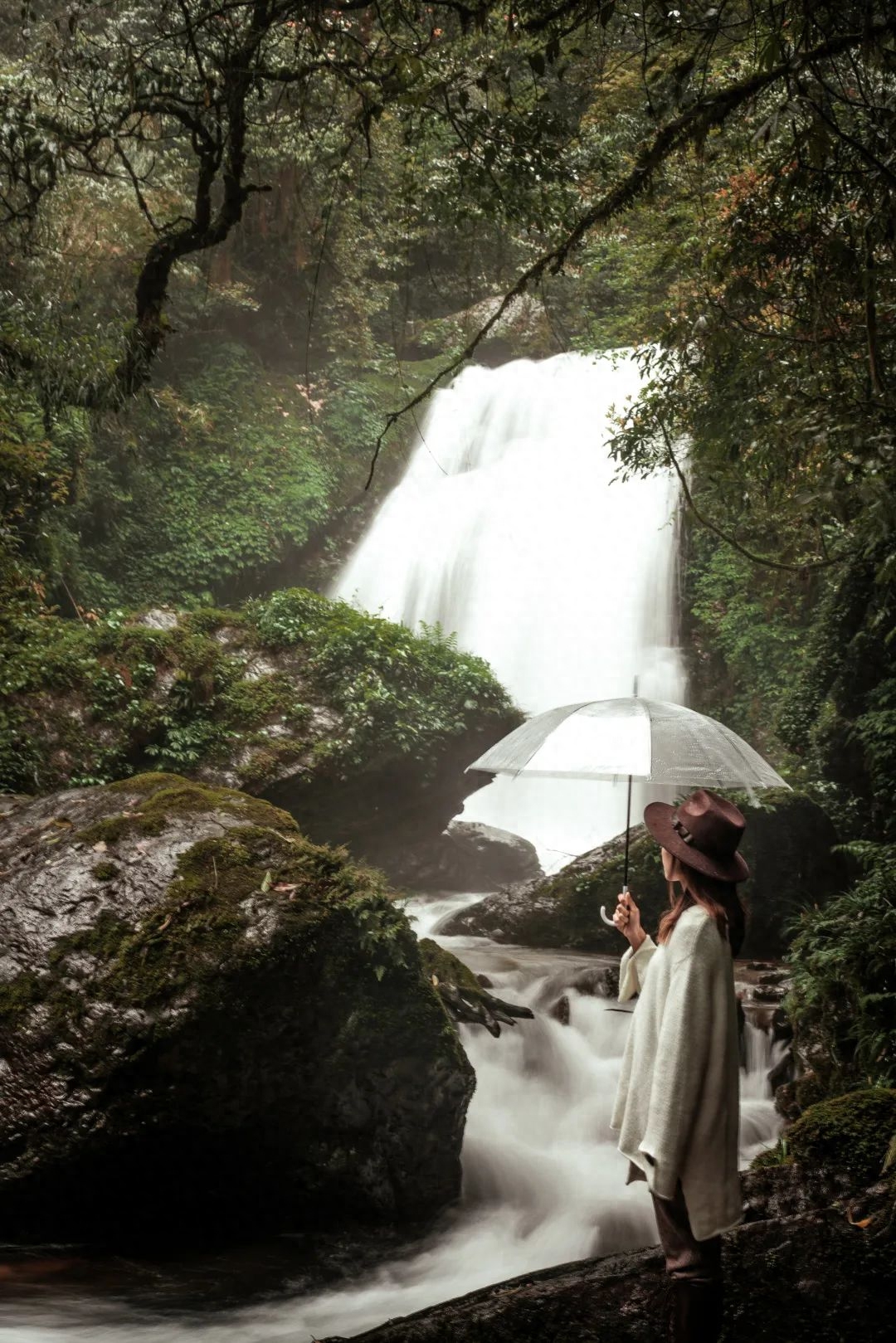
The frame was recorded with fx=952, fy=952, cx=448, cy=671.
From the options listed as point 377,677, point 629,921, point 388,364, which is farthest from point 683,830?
point 388,364

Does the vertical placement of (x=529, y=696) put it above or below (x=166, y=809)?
above

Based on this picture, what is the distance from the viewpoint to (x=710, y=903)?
9.48ft

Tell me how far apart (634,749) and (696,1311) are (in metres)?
1.98

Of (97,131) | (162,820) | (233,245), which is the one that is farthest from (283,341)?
(162,820)

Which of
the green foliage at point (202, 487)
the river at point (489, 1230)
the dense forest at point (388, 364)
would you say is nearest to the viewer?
the river at point (489, 1230)

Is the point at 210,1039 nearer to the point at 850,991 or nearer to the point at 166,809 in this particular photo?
the point at 166,809

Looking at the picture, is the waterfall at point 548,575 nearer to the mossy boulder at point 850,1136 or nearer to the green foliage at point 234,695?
the green foliage at point 234,695

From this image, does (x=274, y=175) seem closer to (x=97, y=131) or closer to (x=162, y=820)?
(x=97, y=131)

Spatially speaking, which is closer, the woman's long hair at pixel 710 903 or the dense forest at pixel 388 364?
the woman's long hair at pixel 710 903

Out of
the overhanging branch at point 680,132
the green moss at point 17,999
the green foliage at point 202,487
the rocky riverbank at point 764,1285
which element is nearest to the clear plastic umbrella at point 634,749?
the overhanging branch at point 680,132

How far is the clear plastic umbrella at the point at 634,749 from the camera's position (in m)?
4.00

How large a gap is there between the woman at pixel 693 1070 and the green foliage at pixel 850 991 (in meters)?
2.85

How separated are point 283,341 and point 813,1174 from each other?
19410 mm

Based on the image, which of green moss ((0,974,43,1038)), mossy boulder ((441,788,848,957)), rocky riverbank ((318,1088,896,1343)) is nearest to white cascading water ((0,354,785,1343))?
mossy boulder ((441,788,848,957))
